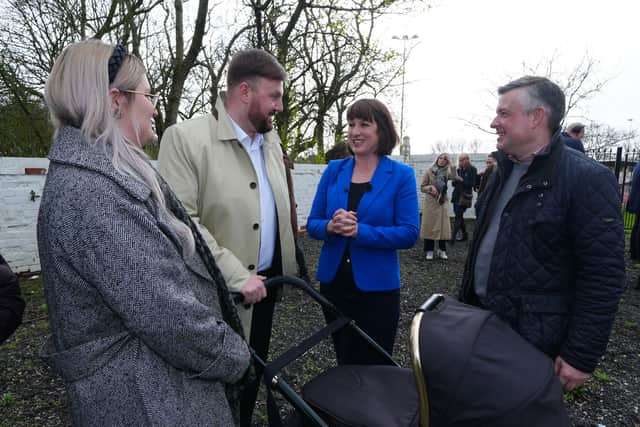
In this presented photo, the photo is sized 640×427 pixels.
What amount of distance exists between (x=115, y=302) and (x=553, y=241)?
1.76 metres

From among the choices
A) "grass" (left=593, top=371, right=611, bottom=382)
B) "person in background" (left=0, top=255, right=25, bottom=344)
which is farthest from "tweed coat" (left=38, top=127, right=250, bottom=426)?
"grass" (left=593, top=371, right=611, bottom=382)

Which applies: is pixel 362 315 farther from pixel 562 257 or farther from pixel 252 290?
pixel 562 257

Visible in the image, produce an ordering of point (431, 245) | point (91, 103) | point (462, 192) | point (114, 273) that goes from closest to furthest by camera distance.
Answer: point (114, 273), point (91, 103), point (431, 245), point (462, 192)

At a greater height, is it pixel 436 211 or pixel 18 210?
pixel 18 210

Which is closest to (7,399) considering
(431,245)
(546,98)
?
(546,98)

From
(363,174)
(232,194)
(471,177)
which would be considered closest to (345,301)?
(363,174)

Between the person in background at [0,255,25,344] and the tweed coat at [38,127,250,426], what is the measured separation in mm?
441

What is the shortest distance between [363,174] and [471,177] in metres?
8.03

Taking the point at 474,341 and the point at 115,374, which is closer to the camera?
the point at 115,374

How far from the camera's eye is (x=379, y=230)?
2377 millimetres

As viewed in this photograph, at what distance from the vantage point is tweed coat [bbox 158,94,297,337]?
203 centimetres

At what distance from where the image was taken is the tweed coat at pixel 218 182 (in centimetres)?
203

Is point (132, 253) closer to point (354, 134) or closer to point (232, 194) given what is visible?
point (232, 194)

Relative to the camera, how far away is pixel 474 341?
1340mm
